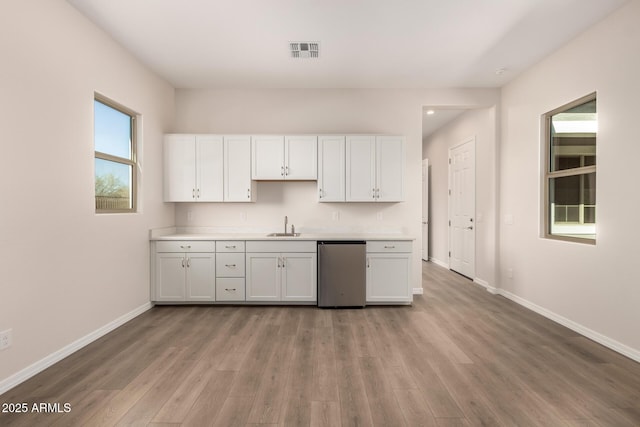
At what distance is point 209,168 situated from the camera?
14.2 ft

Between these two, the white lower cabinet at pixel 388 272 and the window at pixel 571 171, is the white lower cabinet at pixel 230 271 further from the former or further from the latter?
the window at pixel 571 171

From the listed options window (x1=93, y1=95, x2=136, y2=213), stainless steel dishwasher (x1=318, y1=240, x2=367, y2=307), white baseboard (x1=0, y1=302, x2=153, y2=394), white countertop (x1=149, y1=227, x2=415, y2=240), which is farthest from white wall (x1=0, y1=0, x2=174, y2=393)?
stainless steel dishwasher (x1=318, y1=240, x2=367, y2=307)

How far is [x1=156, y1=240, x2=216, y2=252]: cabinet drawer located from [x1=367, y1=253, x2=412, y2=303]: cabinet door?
6.44 feet

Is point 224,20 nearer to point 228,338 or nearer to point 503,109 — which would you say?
point 228,338

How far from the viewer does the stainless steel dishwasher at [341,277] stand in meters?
3.99

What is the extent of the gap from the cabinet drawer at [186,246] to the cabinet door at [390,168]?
222 centimetres

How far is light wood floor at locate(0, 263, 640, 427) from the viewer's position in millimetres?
1940

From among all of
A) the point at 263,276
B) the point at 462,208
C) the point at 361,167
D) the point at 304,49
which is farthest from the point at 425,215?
the point at 304,49

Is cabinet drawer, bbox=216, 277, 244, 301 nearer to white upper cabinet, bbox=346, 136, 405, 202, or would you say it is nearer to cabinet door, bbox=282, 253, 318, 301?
cabinet door, bbox=282, 253, 318, 301

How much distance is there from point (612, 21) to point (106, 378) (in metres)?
5.03

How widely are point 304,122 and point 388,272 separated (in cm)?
233

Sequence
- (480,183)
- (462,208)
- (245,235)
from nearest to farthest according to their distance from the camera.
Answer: (245,235), (480,183), (462,208)

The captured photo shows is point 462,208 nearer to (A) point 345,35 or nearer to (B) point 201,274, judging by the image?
(A) point 345,35

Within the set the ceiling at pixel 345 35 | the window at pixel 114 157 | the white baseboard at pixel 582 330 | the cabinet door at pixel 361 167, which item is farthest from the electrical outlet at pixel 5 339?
the white baseboard at pixel 582 330
